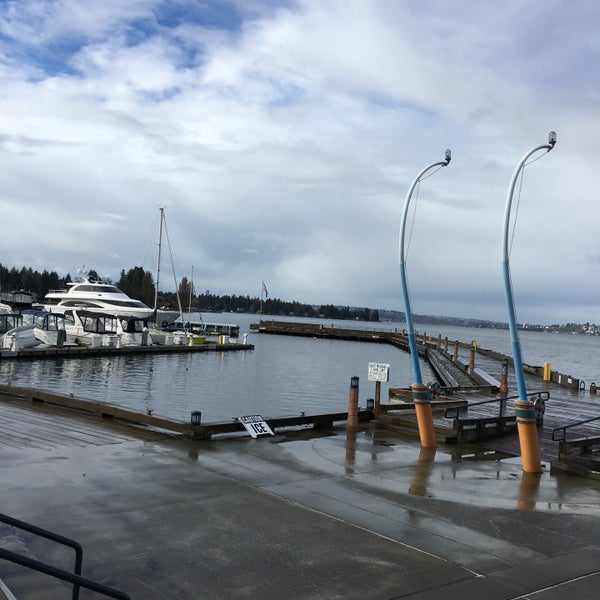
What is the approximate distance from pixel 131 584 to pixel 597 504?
738 centimetres

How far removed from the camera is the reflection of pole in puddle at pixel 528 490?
31.9 ft

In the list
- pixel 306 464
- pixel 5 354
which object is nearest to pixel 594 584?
pixel 306 464

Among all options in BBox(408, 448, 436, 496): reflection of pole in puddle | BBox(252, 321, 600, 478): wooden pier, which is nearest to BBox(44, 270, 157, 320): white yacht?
BBox(252, 321, 600, 478): wooden pier

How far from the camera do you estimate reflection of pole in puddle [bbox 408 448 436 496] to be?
10281 mm

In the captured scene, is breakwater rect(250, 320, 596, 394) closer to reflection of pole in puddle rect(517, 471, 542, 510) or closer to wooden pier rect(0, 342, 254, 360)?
reflection of pole in puddle rect(517, 471, 542, 510)

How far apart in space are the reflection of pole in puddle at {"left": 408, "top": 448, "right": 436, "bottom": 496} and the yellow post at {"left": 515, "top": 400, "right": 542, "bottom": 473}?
5.96ft

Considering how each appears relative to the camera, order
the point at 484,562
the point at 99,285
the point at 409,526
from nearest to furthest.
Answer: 1. the point at 484,562
2. the point at 409,526
3. the point at 99,285

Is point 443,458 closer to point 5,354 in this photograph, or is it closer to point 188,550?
point 188,550

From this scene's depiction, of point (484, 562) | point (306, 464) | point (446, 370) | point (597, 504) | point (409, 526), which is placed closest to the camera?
point (484, 562)

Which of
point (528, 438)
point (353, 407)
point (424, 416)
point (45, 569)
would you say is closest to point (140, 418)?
point (353, 407)

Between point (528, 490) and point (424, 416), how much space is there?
3.65 meters

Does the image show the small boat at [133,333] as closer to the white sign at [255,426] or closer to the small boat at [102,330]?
the small boat at [102,330]

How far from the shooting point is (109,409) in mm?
15617

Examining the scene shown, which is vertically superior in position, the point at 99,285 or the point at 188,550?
the point at 99,285
